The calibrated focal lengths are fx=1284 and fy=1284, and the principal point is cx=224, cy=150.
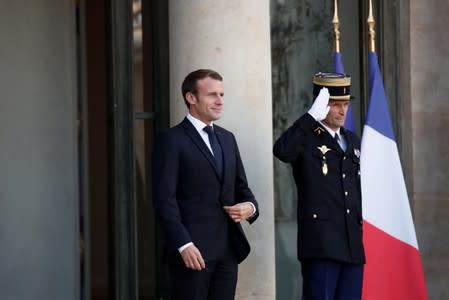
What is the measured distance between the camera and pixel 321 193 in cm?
660

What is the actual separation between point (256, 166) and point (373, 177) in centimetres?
63

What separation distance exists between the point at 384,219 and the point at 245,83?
1052 mm

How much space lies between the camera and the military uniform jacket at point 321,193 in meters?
6.52

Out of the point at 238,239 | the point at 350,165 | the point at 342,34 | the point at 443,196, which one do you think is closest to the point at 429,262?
the point at 443,196

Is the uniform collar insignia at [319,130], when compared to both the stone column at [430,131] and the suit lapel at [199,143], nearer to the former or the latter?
the suit lapel at [199,143]

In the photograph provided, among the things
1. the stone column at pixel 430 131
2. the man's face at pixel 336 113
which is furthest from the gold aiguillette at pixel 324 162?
the stone column at pixel 430 131

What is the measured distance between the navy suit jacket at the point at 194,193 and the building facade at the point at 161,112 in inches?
27.6

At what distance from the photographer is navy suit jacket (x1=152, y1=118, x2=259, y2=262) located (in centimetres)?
602

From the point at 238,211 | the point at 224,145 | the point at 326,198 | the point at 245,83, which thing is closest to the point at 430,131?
the point at 245,83

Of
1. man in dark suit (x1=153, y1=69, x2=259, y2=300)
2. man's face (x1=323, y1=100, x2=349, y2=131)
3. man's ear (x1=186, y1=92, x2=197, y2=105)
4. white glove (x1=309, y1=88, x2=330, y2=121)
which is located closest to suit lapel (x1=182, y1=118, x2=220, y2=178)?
man in dark suit (x1=153, y1=69, x2=259, y2=300)

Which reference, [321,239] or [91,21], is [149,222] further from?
[91,21]

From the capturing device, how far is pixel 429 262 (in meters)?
8.92

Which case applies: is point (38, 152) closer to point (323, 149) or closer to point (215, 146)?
point (215, 146)

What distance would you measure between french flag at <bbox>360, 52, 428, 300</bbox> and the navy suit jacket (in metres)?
0.91
